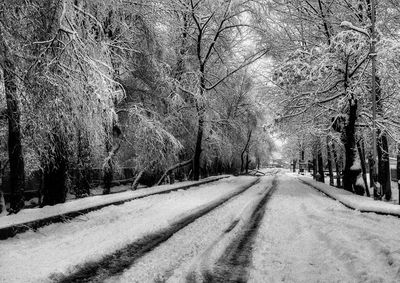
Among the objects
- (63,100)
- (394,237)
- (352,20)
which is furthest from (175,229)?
(352,20)

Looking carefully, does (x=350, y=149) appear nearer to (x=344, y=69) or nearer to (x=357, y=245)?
(x=344, y=69)

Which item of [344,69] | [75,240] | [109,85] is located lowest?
[75,240]

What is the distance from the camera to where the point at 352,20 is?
17.8m

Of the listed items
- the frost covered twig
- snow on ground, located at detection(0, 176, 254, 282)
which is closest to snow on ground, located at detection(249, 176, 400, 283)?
snow on ground, located at detection(0, 176, 254, 282)

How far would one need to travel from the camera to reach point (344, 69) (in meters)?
17.5

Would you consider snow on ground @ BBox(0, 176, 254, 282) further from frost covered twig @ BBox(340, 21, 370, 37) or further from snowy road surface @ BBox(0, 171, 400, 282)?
frost covered twig @ BBox(340, 21, 370, 37)

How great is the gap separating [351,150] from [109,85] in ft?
44.7

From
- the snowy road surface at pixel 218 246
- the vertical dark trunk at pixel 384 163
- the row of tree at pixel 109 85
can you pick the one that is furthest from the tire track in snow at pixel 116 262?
the vertical dark trunk at pixel 384 163

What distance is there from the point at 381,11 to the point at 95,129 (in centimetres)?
1512

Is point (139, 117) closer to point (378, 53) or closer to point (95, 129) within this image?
point (95, 129)

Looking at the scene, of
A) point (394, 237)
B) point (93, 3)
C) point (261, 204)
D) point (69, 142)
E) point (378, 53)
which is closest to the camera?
point (394, 237)

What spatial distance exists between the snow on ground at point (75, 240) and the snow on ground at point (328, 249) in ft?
8.05

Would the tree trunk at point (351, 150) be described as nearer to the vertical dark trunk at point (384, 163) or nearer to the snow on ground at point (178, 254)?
the vertical dark trunk at point (384, 163)

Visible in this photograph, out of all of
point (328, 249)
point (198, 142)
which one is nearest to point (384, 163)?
point (198, 142)
